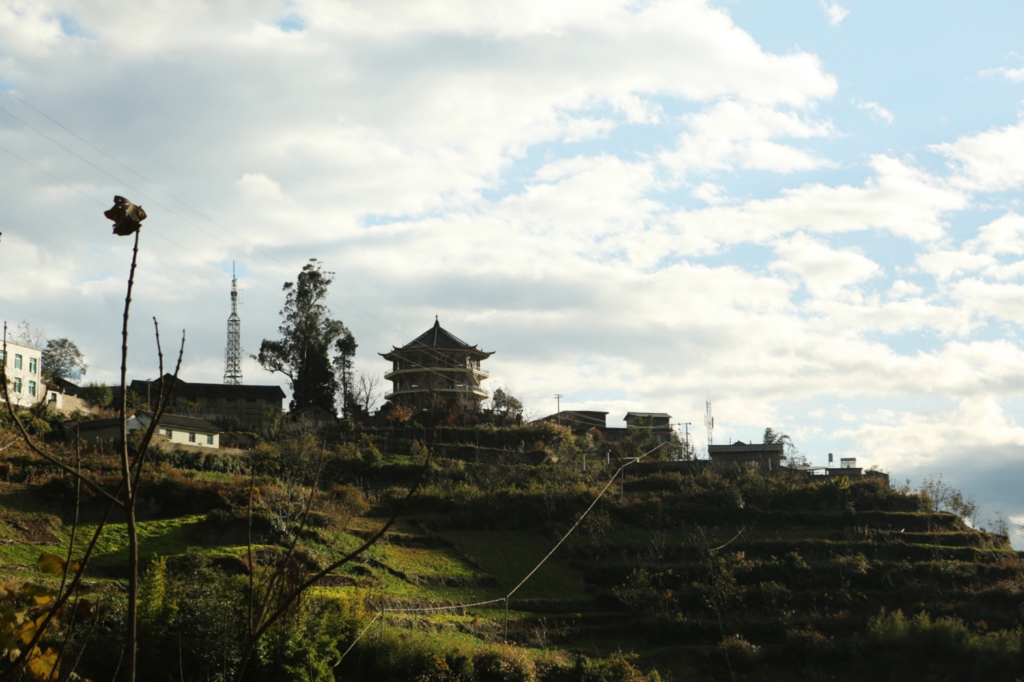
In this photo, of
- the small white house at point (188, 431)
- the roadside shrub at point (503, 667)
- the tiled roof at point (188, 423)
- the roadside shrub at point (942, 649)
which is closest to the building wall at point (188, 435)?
the small white house at point (188, 431)

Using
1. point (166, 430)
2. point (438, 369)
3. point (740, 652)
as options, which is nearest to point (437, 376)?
point (438, 369)

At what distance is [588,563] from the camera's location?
2889 centimetres

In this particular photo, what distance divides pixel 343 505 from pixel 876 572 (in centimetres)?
1640

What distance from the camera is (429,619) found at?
69.8ft

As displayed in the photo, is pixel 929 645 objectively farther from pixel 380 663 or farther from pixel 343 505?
pixel 343 505

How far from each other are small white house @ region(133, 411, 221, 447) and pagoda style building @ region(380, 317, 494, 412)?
13333 millimetres

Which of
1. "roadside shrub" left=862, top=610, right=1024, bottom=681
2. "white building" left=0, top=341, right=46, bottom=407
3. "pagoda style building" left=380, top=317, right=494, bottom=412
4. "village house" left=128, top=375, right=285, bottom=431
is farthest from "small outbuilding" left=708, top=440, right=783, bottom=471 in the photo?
"white building" left=0, top=341, right=46, bottom=407

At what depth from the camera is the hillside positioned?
20.1m

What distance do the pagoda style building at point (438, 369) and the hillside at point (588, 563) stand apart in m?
13.1

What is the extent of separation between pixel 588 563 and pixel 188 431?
58.5 ft

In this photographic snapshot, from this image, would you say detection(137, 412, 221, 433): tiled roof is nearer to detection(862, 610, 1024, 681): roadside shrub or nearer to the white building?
the white building

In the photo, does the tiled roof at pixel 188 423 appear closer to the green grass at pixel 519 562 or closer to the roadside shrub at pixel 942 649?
the green grass at pixel 519 562

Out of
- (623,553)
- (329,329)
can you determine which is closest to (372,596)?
(623,553)

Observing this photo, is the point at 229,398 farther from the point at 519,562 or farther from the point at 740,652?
the point at 740,652
